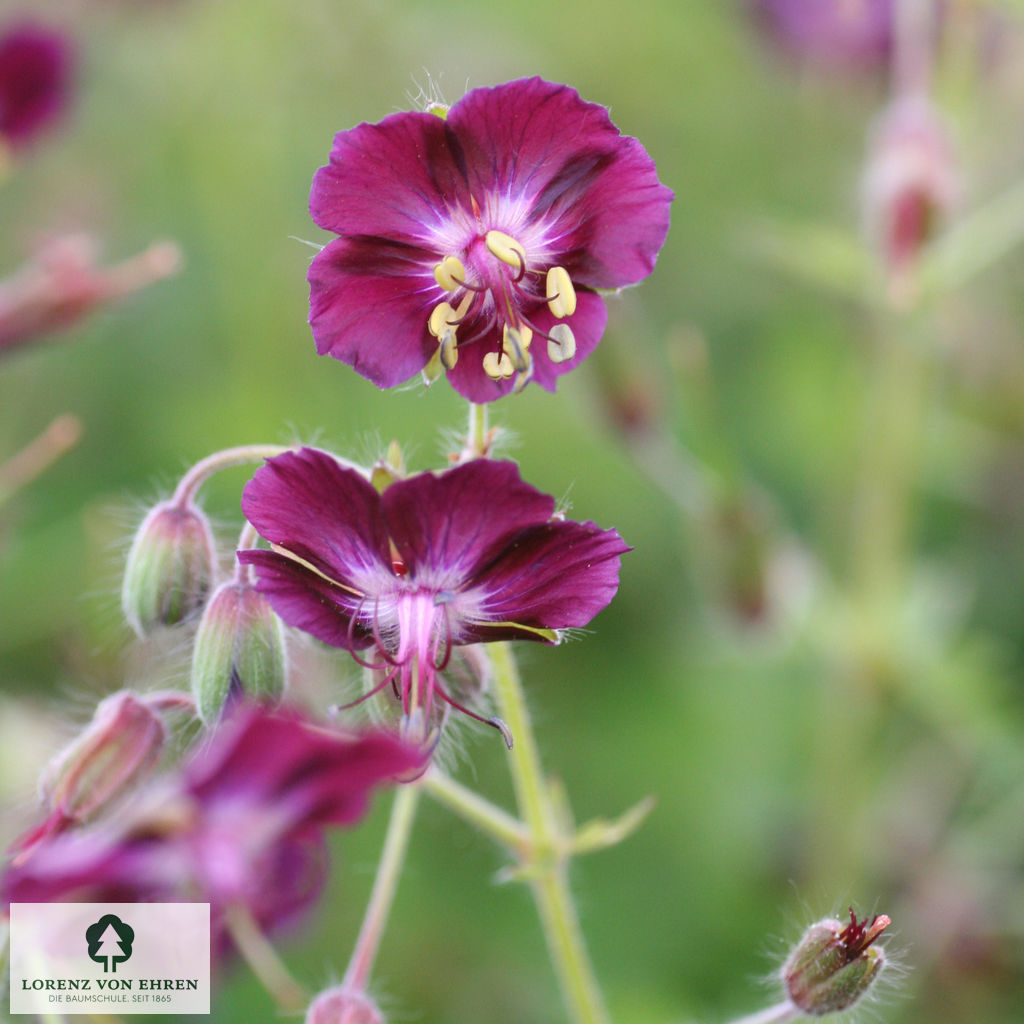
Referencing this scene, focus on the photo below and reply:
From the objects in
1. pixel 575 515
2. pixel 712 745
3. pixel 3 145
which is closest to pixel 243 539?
pixel 3 145

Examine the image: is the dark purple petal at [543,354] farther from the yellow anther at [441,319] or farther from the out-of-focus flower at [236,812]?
the out-of-focus flower at [236,812]

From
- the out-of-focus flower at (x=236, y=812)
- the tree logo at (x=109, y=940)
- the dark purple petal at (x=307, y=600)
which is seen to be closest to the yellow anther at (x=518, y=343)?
the dark purple petal at (x=307, y=600)

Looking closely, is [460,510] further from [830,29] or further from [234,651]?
[830,29]

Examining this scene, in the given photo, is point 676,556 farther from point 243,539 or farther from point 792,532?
point 243,539

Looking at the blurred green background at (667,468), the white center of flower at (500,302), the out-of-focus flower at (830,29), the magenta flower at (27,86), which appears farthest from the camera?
the out-of-focus flower at (830,29)

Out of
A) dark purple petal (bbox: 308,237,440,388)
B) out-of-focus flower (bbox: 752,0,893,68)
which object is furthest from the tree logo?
out-of-focus flower (bbox: 752,0,893,68)

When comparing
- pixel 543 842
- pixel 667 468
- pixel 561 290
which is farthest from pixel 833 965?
pixel 667 468

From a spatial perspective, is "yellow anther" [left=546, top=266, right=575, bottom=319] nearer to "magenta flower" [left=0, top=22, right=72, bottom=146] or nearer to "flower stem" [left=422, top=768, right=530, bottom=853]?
"flower stem" [left=422, top=768, right=530, bottom=853]
